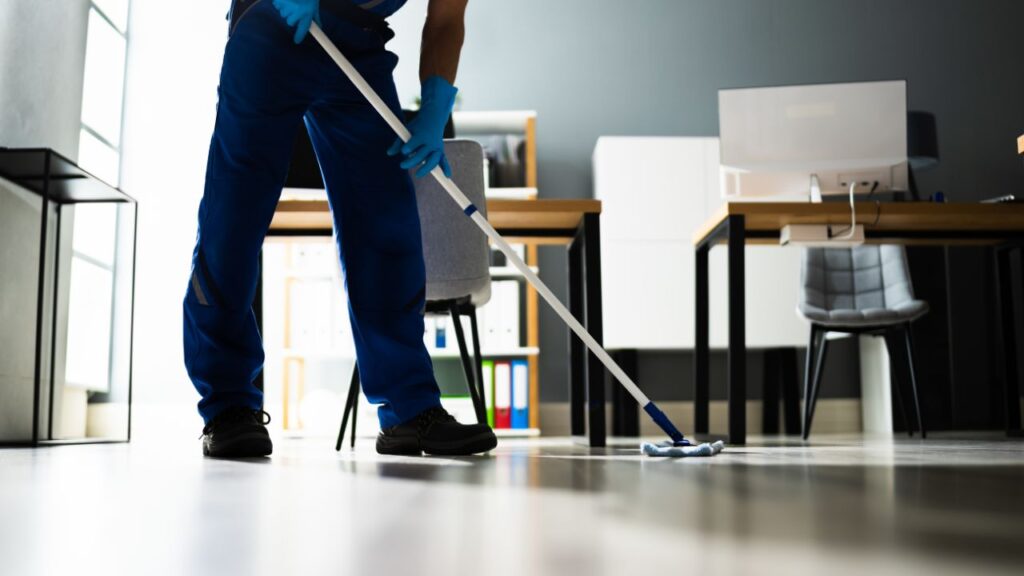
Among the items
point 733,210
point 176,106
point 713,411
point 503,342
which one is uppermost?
point 176,106

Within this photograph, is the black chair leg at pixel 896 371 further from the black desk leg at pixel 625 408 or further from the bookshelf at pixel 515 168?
the bookshelf at pixel 515 168

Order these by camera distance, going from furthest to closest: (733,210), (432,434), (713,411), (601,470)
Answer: (713,411), (733,210), (432,434), (601,470)

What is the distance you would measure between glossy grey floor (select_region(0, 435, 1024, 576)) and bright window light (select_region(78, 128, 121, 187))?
11.7 feet

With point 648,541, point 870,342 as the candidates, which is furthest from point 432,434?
point 870,342

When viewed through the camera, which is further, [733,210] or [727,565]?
[733,210]

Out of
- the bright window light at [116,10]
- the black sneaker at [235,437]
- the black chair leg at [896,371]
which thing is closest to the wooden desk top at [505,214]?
the black sneaker at [235,437]

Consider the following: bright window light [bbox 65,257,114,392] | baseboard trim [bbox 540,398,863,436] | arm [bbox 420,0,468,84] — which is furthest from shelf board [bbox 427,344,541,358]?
arm [bbox 420,0,468,84]

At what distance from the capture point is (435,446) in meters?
1.85

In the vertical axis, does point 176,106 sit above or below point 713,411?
above

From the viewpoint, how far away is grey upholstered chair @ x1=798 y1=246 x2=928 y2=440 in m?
3.58

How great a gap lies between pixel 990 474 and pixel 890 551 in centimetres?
81

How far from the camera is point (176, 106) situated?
499 centimetres

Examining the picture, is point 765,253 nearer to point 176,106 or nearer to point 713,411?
point 713,411

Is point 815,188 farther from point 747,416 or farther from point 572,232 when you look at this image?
point 747,416
